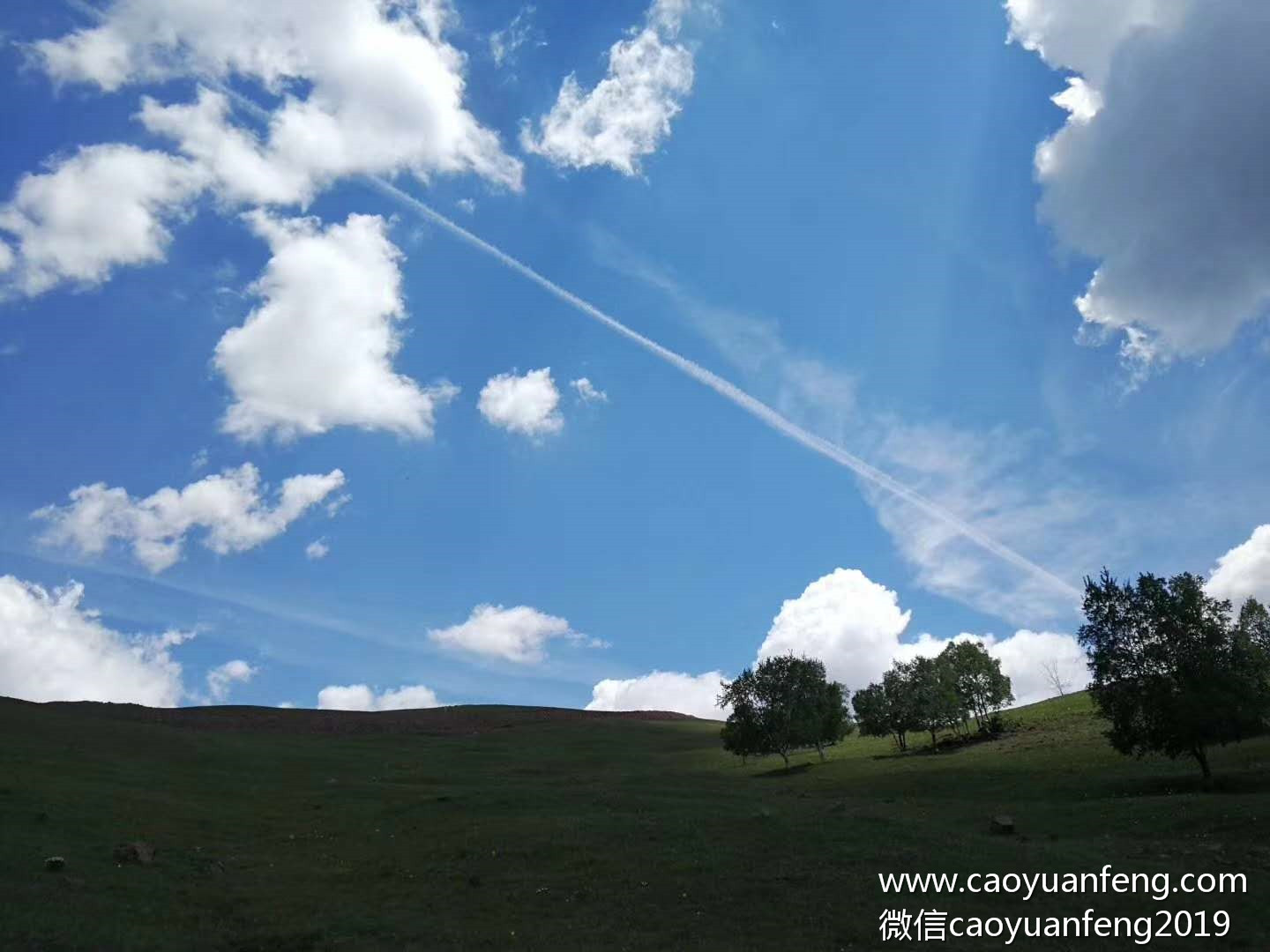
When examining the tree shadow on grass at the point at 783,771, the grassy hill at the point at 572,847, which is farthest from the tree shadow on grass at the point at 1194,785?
the tree shadow on grass at the point at 783,771

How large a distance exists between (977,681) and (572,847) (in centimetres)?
9471

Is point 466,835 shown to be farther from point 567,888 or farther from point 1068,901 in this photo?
point 1068,901

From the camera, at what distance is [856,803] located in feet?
168

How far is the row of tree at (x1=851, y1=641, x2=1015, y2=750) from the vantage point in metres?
103

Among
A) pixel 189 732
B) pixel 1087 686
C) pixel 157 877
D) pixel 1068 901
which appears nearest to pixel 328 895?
pixel 157 877

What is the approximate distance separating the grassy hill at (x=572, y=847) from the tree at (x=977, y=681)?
124 ft

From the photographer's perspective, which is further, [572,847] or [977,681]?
[977,681]

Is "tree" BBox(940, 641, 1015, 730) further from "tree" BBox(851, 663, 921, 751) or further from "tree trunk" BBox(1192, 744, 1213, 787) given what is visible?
→ "tree trunk" BBox(1192, 744, 1213, 787)

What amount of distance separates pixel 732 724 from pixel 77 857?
2920 inches

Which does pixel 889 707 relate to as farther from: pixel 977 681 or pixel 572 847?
pixel 572 847

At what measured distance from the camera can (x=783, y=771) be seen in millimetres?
87000

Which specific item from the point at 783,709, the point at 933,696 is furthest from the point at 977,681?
the point at 783,709

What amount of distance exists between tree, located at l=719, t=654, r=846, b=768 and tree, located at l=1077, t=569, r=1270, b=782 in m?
40.2

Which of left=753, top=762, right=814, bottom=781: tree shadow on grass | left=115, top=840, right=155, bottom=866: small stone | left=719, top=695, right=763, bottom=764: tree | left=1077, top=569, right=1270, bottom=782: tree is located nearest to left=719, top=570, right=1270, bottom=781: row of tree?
left=1077, top=569, right=1270, bottom=782: tree
